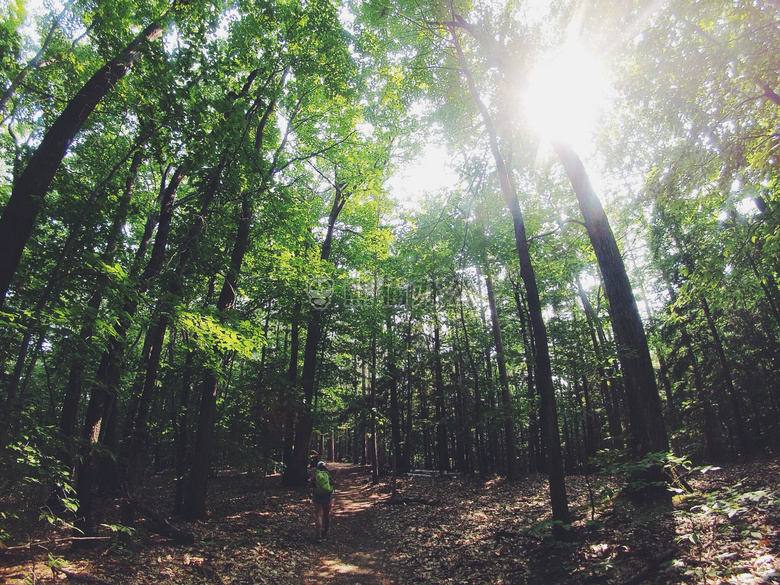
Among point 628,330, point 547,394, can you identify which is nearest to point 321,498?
point 547,394

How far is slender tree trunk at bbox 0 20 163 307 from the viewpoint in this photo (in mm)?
4574

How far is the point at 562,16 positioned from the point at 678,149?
400 centimetres

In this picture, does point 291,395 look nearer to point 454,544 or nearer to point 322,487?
Answer: point 322,487

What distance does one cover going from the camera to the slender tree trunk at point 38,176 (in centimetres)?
457

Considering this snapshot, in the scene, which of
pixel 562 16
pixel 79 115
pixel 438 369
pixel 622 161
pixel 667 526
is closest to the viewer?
pixel 667 526

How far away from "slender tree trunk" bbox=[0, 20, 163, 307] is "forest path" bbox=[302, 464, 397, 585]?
694 centimetres

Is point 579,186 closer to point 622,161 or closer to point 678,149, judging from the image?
point 678,149

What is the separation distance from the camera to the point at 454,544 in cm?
750

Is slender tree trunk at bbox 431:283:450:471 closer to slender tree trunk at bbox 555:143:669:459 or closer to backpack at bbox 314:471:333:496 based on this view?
backpack at bbox 314:471:333:496

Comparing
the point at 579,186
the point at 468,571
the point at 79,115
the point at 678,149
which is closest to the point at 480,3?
the point at 579,186

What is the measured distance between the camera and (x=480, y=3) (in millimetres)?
8109

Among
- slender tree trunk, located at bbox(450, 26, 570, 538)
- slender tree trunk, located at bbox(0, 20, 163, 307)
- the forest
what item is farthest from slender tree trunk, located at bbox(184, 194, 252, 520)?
slender tree trunk, located at bbox(450, 26, 570, 538)

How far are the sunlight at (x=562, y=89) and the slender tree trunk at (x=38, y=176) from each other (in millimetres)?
7680

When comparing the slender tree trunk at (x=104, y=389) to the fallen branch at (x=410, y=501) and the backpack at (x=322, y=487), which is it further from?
the fallen branch at (x=410, y=501)
